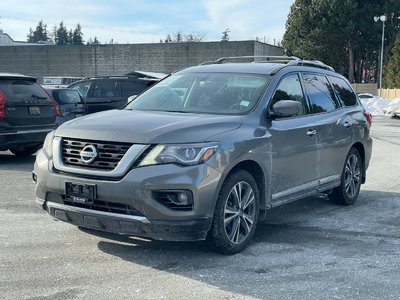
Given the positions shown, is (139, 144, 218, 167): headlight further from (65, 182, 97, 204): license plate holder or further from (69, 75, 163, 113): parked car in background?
(69, 75, 163, 113): parked car in background

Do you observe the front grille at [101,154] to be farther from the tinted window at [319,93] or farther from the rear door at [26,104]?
the rear door at [26,104]

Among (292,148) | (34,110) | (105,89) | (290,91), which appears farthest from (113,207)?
(105,89)

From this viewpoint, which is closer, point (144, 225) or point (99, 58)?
point (144, 225)

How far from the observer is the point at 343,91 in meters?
7.59

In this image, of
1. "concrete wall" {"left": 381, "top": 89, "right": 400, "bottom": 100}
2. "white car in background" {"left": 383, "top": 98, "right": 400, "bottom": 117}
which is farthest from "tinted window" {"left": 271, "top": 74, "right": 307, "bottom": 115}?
"concrete wall" {"left": 381, "top": 89, "right": 400, "bottom": 100}

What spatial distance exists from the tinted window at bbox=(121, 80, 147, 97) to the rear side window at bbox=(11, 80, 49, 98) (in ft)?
17.5

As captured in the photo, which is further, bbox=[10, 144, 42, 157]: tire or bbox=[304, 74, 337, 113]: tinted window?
bbox=[10, 144, 42, 157]: tire

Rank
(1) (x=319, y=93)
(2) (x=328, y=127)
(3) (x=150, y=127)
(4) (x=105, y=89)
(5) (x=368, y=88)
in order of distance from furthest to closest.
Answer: (5) (x=368, y=88) → (4) (x=105, y=89) → (1) (x=319, y=93) → (2) (x=328, y=127) → (3) (x=150, y=127)

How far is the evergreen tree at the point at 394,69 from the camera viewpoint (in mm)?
43188

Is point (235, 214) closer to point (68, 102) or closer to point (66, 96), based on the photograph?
point (68, 102)

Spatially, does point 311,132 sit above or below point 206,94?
below

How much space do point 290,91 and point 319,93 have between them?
0.86 m

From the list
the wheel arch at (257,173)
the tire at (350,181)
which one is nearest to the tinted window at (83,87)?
the tire at (350,181)

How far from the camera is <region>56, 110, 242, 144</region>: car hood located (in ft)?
15.0
